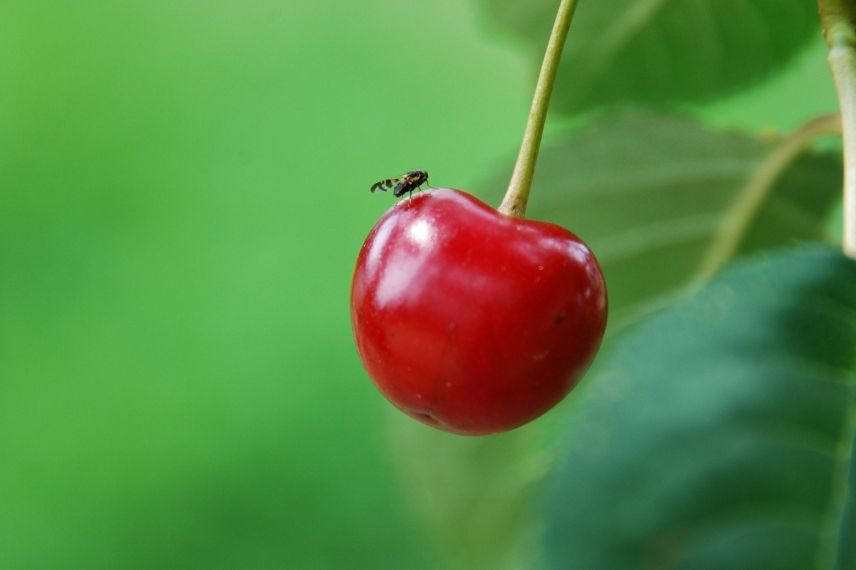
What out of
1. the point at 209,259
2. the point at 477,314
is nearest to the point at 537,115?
the point at 477,314

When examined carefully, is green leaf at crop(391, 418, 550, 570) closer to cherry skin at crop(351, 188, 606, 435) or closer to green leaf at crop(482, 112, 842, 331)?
green leaf at crop(482, 112, 842, 331)

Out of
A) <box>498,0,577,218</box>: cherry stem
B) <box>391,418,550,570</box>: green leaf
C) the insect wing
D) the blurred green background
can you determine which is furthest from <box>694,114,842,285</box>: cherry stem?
the blurred green background

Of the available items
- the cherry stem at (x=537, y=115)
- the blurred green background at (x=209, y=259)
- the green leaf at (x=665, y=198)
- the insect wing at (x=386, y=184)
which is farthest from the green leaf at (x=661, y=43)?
the blurred green background at (x=209, y=259)

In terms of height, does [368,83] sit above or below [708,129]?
above

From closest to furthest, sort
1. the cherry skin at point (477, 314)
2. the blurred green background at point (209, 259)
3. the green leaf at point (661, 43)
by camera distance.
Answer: the cherry skin at point (477, 314), the green leaf at point (661, 43), the blurred green background at point (209, 259)

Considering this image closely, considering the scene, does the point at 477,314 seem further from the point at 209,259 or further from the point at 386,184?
the point at 209,259

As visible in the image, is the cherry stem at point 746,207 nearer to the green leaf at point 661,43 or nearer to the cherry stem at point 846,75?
the green leaf at point 661,43

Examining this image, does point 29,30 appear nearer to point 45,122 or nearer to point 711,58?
point 45,122

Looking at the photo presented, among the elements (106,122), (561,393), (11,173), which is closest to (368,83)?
(106,122)
